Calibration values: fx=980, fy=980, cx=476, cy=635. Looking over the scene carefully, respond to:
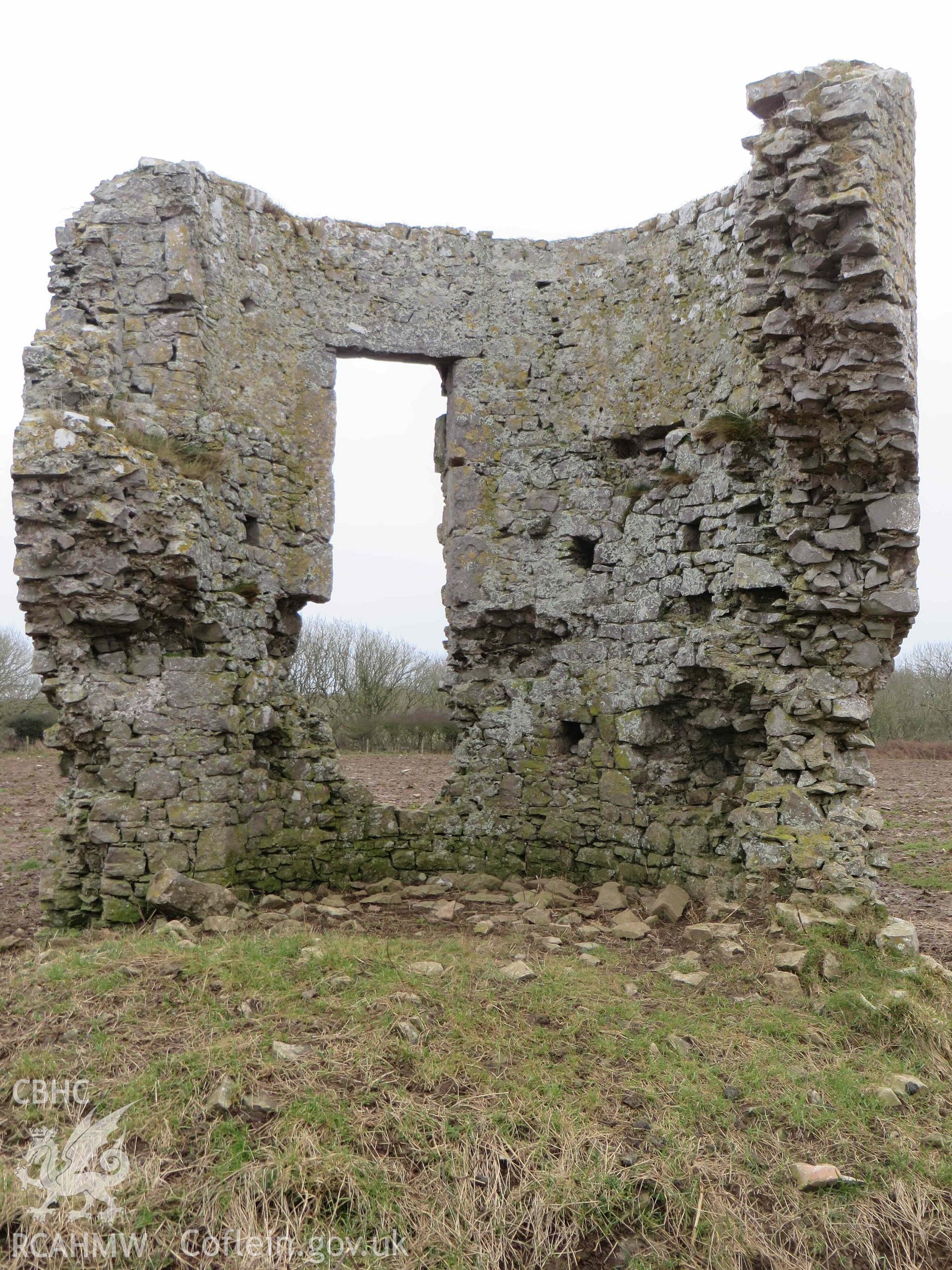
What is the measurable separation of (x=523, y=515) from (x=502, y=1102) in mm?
5256

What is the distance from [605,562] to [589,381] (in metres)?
1.59

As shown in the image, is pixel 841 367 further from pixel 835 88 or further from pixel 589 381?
pixel 589 381

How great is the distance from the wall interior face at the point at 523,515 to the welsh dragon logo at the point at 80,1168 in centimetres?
304

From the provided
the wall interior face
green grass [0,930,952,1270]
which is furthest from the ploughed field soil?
green grass [0,930,952,1270]

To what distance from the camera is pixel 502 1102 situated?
4145 mm

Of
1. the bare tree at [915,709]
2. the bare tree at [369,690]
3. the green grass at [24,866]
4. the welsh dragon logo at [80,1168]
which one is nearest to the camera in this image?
the welsh dragon logo at [80,1168]

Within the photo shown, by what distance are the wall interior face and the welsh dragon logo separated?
3.04 metres

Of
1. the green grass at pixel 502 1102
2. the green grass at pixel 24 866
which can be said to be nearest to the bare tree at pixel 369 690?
the green grass at pixel 24 866

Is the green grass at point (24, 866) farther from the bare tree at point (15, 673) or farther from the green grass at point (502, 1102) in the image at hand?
the bare tree at point (15, 673)

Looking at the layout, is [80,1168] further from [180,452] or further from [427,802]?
[427,802]

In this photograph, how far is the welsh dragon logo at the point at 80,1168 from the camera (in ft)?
11.6

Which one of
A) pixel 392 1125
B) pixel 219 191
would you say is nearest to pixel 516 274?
pixel 219 191

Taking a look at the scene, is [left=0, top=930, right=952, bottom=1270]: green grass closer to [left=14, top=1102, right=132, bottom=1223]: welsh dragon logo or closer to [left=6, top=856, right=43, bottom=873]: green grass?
[left=14, top=1102, right=132, bottom=1223]: welsh dragon logo

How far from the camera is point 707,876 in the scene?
712cm
